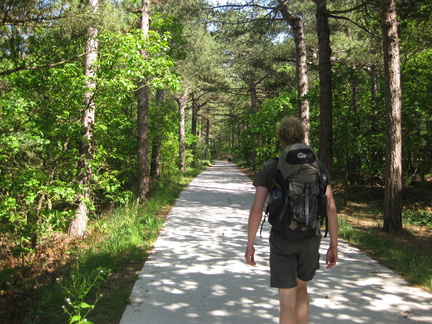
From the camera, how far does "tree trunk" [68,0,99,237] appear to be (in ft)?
27.2

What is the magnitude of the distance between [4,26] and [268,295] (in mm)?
5462

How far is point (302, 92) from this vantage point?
13750 millimetres

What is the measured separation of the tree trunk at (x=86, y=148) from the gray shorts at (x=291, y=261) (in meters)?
6.06

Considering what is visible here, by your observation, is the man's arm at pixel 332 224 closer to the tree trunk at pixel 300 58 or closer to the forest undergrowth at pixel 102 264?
the forest undergrowth at pixel 102 264

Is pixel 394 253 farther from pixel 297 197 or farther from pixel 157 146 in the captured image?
pixel 157 146

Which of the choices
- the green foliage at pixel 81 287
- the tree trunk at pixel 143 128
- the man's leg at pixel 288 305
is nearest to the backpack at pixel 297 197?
the man's leg at pixel 288 305

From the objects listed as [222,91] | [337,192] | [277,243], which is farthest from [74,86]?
[222,91]

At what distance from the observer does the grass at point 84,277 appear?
4141 mm

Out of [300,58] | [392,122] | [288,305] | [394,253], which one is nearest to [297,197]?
[288,305]

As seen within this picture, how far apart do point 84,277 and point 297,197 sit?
3.21m

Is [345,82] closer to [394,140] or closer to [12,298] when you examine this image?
[394,140]

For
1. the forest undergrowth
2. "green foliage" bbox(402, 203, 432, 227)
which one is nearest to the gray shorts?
the forest undergrowth

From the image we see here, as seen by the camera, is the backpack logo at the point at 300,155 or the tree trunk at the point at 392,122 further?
the tree trunk at the point at 392,122

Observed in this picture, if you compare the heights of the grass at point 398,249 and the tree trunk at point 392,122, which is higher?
the tree trunk at point 392,122
